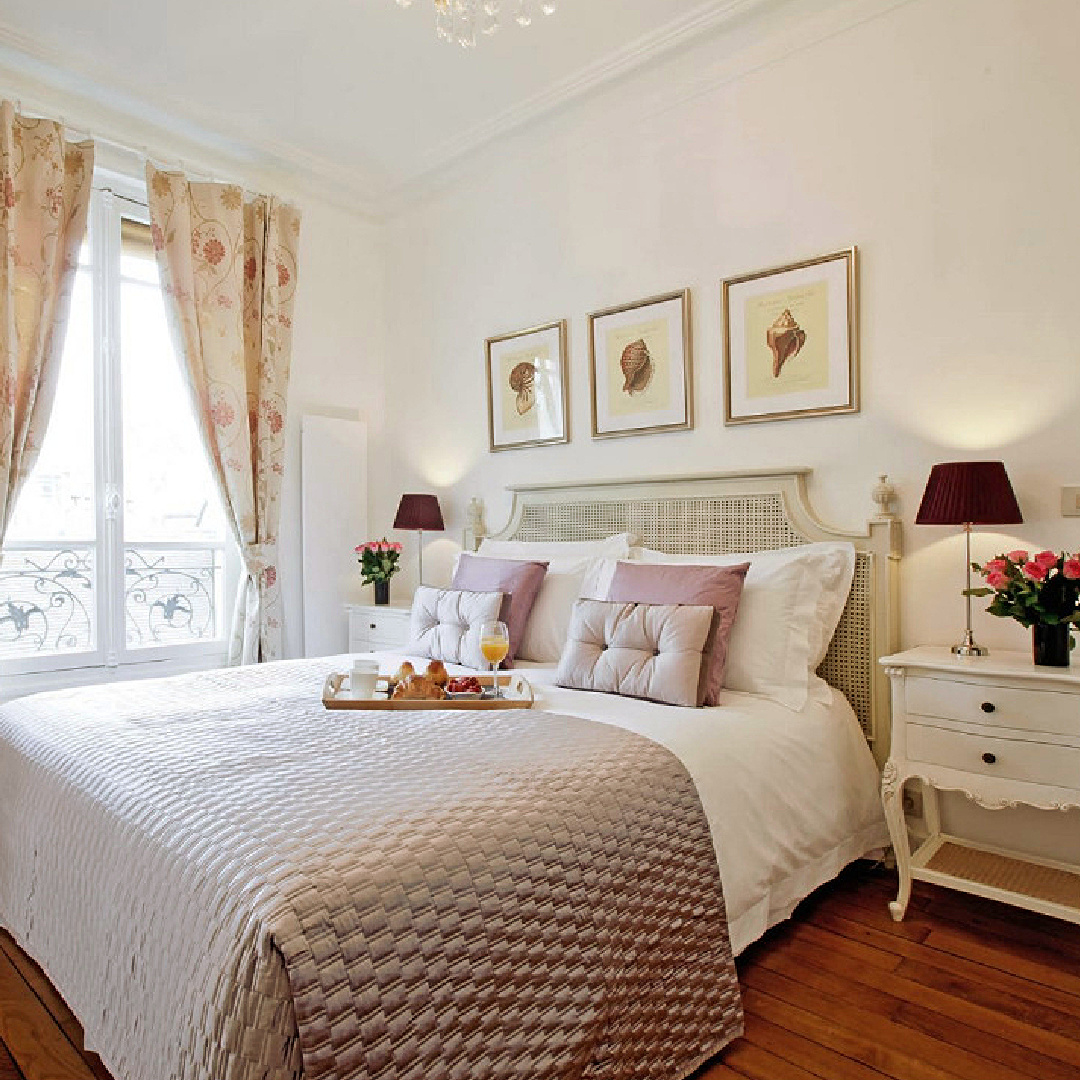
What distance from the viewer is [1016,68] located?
2.31 m

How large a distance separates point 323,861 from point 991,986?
1668 mm

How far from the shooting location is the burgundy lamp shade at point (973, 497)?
6.98 feet

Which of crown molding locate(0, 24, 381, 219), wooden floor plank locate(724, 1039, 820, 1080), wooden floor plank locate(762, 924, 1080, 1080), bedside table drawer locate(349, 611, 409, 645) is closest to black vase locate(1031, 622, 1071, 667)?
wooden floor plank locate(762, 924, 1080, 1080)

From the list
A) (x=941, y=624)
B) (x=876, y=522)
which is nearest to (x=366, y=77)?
(x=876, y=522)

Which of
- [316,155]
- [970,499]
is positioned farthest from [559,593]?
[316,155]

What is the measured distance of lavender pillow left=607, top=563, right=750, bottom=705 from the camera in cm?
223

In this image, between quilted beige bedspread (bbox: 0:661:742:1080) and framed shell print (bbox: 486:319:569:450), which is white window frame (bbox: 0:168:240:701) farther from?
framed shell print (bbox: 486:319:569:450)

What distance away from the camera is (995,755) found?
2.01 meters

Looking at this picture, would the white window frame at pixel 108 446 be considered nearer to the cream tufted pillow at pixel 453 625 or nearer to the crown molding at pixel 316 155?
the crown molding at pixel 316 155

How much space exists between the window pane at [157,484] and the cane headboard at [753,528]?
1558 mm

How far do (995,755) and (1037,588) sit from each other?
0.45 m

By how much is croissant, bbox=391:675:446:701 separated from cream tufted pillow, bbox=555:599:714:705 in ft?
1.41

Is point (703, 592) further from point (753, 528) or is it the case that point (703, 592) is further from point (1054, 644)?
point (1054, 644)

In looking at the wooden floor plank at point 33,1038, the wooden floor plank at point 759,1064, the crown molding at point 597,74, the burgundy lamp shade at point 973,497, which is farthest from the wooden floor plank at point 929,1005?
the crown molding at point 597,74
